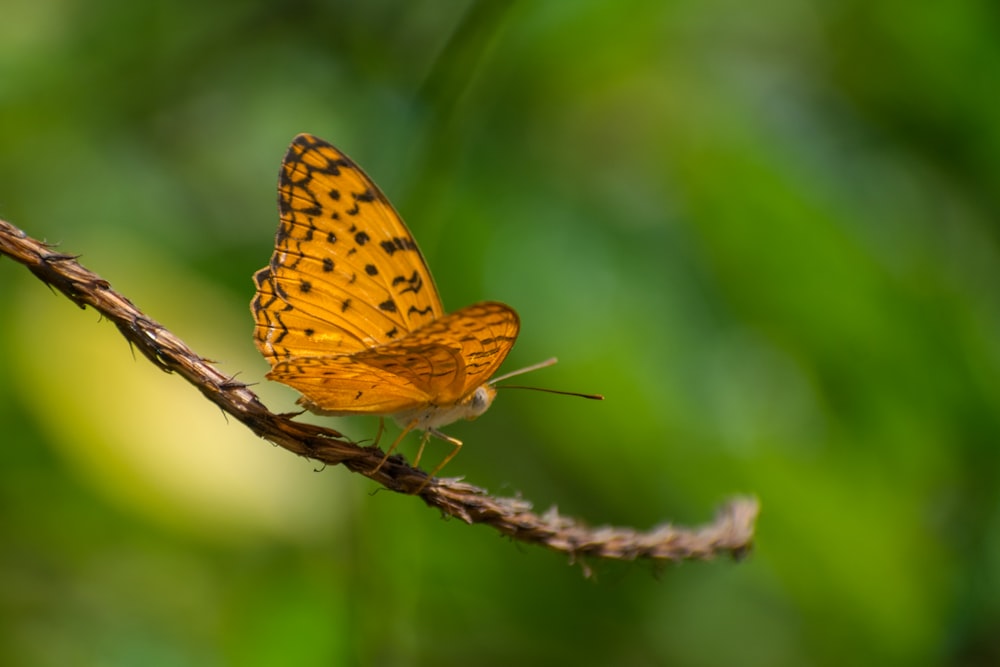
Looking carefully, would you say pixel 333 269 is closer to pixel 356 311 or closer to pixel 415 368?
pixel 356 311

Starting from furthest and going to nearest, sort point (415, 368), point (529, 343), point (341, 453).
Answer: point (529, 343) → point (415, 368) → point (341, 453)

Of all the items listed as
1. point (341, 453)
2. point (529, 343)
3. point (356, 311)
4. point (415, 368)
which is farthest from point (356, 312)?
point (529, 343)

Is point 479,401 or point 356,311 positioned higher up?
point 356,311

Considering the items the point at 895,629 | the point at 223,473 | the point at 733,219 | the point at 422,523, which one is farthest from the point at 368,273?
the point at 895,629

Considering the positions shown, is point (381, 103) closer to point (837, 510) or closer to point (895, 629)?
point (837, 510)

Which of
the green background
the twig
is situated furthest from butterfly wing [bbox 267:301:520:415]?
the green background

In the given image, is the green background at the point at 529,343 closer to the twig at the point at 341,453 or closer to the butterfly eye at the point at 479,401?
the butterfly eye at the point at 479,401

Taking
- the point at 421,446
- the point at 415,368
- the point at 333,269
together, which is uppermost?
the point at 333,269
